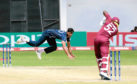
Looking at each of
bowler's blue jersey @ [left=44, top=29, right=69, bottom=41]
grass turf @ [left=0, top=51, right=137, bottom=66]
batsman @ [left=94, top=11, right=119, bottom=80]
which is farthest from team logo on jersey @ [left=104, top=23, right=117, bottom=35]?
grass turf @ [left=0, top=51, right=137, bottom=66]

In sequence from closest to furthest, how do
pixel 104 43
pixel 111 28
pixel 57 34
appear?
pixel 104 43 → pixel 111 28 → pixel 57 34

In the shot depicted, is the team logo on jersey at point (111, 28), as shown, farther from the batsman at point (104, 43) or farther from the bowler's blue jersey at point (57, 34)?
the bowler's blue jersey at point (57, 34)

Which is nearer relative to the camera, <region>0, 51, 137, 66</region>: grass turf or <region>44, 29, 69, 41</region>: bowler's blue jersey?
→ <region>44, 29, 69, 41</region>: bowler's blue jersey

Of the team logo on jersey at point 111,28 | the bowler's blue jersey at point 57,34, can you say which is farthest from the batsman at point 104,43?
the bowler's blue jersey at point 57,34

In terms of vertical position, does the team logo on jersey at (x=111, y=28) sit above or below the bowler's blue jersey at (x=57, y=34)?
above

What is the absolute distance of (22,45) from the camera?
3114cm

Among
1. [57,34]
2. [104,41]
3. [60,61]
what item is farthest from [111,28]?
[60,61]

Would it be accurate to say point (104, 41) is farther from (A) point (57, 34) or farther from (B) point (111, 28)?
(A) point (57, 34)

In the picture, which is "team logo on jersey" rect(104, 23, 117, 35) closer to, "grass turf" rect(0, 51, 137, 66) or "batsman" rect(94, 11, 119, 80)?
"batsman" rect(94, 11, 119, 80)

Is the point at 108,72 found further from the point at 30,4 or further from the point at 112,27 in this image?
the point at 30,4

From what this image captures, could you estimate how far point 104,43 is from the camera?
12164mm

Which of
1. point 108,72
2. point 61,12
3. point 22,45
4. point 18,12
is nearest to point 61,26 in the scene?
point 61,12

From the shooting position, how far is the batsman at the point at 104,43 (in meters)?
12.1

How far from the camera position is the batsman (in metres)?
12.1
